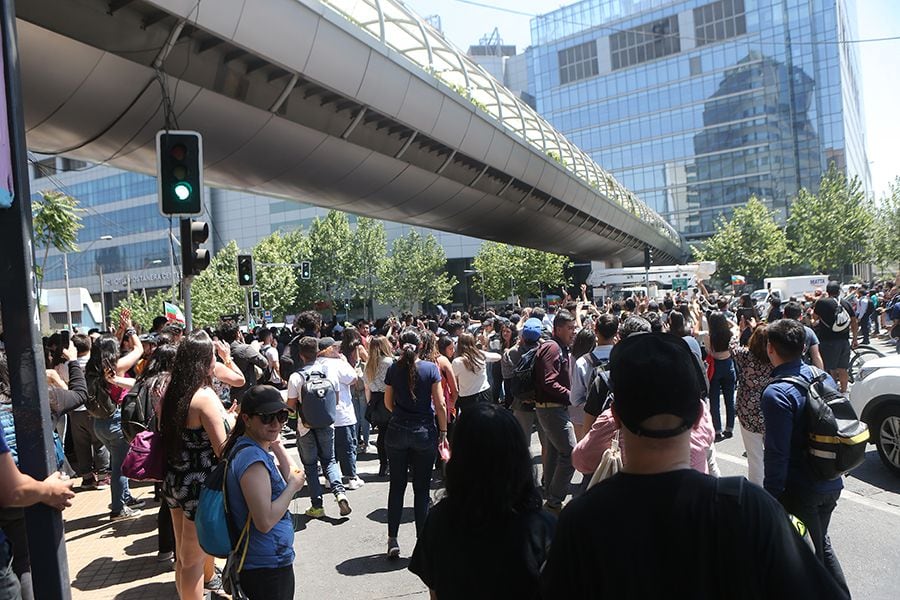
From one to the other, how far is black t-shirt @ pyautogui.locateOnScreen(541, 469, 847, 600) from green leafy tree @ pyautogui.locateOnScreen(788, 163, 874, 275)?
2246 inches

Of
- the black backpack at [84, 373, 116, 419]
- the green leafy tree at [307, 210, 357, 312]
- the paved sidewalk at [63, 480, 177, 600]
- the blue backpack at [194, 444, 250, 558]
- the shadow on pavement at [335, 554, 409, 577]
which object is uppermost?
the green leafy tree at [307, 210, 357, 312]

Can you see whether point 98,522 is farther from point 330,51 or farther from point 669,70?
point 669,70

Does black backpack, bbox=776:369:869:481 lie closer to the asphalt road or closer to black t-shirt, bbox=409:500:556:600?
the asphalt road

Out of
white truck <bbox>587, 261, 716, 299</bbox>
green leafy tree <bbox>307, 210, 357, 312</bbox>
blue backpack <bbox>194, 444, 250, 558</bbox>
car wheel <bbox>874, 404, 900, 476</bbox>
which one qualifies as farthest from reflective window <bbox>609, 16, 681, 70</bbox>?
blue backpack <bbox>194, 444, 250, 558</bbox>

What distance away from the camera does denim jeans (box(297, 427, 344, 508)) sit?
22.1 ft

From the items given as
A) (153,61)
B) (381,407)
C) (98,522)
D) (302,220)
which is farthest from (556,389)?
(302,220)

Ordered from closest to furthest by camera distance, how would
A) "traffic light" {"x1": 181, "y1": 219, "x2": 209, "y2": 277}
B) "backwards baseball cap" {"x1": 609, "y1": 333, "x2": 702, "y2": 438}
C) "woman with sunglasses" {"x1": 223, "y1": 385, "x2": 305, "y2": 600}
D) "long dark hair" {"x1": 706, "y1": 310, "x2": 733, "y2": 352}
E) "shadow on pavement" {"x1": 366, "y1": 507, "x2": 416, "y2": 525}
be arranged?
A: "backwards baseball cap" {"x1": 609, "y1": 333, "x2": 702, "y2": 438}, "woman with sunglasses" {"x1": 223, "y1": 385, "x2": 305, "y2": 600}, "shadow on pavement" {"x1": 366, "y1": 507, "x2": 416, "y2": 525}, "traffic light" {"x1": 181, "y1": 219, "x2": 209, "y2": 277}, "long dark hair" {"x1": 706, "y1": 310, "x2": 733, "y2": 352}

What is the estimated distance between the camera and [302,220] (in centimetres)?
7200

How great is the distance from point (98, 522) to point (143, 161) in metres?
6.92

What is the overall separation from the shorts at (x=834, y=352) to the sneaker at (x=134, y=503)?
10.4 m

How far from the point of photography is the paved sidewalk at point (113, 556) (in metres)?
5.16

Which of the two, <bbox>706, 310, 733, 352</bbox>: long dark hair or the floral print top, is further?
<bbox>706, 310, 733, 352</bbox>: long dark hair

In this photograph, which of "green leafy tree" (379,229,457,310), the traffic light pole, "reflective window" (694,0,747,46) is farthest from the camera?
"reflective window" (694,0,747,46)

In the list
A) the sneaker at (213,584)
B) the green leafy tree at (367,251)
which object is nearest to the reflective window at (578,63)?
the green leafy tree at (367,251)
